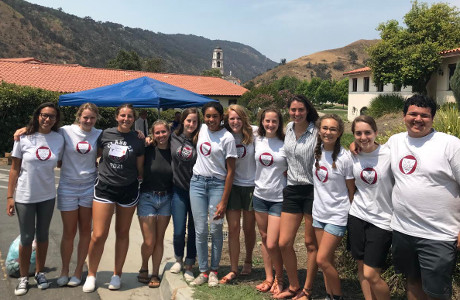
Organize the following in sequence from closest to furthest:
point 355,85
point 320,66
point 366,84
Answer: point 366,84 → point 355,85 → point 320,66

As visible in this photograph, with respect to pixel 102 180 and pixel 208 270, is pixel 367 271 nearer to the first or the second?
pixel 208 270

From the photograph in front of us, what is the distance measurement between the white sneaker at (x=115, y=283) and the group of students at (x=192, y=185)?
0.03 feet

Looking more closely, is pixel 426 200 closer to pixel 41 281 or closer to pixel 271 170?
pixel 271 170

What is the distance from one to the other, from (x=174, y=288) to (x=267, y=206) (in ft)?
4.18

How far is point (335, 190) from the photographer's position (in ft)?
9.86

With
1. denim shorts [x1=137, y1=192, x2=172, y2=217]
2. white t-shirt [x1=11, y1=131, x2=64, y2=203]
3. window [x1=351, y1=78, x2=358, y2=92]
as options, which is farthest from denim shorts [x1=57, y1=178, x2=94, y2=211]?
window [x1=351, y1=78, x2=358, y2=92]

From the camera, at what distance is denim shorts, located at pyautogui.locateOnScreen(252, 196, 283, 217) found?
3.46 meters

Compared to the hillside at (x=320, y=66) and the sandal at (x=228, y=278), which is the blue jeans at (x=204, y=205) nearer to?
the sandal at (x=228, y=278)

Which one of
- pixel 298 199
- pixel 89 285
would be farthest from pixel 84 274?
pixel 298 199

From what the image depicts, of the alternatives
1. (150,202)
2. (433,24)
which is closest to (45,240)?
(150,202)

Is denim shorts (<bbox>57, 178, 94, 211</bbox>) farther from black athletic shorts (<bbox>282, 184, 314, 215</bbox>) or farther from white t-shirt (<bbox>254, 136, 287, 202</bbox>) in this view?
black athletic shorts (<bbox>282, 184, 314, 215</bbox>)

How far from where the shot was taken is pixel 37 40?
74.5 meters

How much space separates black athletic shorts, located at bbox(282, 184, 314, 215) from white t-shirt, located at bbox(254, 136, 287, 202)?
129mm

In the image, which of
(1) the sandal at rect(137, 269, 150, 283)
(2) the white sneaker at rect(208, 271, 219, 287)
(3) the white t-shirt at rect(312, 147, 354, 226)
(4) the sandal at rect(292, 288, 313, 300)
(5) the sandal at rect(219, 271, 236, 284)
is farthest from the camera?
(1) the sandal at rect(137, 269, 150, 283)
